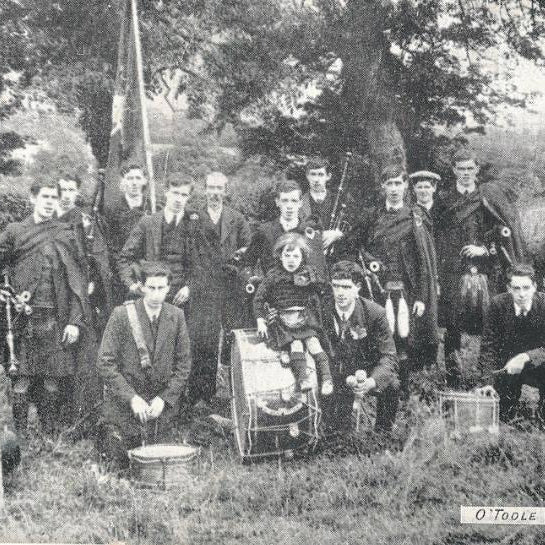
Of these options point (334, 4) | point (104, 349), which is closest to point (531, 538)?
point (104, 349)

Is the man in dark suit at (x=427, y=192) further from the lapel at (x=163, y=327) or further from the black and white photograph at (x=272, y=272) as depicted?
the lapel at (x=163, y=327)

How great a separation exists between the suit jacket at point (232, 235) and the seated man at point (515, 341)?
1.97 m

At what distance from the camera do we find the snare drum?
5281 mm

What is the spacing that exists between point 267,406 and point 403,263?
158cm

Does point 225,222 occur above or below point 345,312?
above

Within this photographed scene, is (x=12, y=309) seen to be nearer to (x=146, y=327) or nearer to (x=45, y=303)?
(x=45, y=303)

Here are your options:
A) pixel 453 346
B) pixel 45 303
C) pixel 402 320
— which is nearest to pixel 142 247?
pixel 45 303

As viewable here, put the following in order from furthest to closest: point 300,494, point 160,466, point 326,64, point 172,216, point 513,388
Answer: point 326,64 → point 513,388 → point 172,216 → point 300,494 → point 160,466

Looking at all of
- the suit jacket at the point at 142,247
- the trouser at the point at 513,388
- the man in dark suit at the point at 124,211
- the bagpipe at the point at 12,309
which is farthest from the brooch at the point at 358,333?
the bagpipe at the point at 12,309

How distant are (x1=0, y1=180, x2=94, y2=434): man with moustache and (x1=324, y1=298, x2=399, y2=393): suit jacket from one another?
1797 millimetres

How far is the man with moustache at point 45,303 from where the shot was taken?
565 cm

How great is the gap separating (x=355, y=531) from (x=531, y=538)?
1.20 m

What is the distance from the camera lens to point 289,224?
584 centimetres

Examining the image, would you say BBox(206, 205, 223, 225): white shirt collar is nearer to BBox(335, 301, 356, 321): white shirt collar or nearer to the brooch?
BBox(335, 301, 356, 321): white shirt collar
